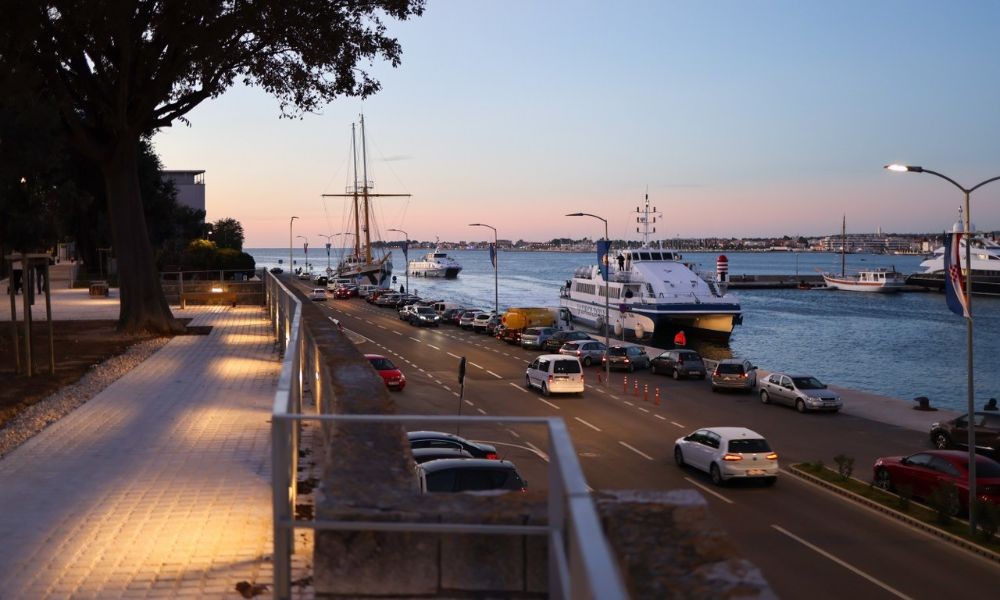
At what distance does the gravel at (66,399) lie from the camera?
568 inches

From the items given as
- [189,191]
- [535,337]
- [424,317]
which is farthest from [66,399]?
[189,191]

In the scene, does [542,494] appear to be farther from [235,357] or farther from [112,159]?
[112,159]

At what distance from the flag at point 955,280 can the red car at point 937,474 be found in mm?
3254

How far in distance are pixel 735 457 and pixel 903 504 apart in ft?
11.7

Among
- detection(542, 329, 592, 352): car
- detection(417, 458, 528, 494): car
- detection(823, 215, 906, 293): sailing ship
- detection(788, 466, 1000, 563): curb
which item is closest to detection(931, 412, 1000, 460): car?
detection(788, 466, 1000, 563): curb

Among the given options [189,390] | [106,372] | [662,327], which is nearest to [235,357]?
[106,372]

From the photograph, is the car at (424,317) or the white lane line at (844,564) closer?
the white lane line at (844,564)

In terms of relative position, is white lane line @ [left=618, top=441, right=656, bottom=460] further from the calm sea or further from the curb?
the calm sea

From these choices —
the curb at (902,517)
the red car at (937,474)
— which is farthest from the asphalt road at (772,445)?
the red car at (937,474)

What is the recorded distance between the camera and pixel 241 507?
9461 mm

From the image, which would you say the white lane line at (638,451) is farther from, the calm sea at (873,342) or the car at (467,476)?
the calm sea at (873,342)

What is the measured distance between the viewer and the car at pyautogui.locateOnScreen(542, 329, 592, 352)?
163 feet

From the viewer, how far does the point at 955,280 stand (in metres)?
19.9

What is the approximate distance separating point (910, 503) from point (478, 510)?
670 inches
